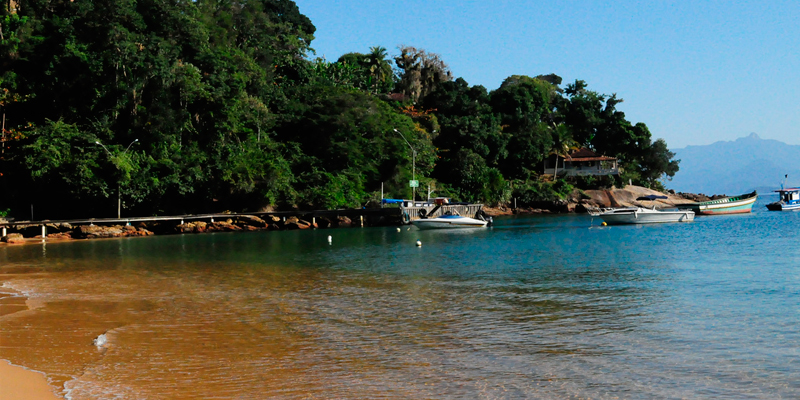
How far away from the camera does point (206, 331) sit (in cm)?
1447

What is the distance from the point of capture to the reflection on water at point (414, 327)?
33.9ft

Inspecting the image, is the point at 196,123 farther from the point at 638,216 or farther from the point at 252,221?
the point at 638,216

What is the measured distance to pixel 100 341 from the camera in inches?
518

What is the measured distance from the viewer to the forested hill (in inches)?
2216

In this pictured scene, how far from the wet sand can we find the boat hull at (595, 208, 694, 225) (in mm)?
54864

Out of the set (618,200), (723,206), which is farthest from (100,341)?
(618,200)

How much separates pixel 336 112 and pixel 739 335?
201 ft

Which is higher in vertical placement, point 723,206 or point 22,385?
point 723,206

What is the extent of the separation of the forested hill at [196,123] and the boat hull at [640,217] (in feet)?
73.6

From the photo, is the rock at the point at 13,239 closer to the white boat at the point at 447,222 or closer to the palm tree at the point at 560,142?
the white boat at the point at 447,222

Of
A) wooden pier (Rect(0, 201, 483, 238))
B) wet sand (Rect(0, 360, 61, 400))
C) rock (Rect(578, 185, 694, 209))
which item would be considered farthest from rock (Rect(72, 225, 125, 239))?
rock (Rect(578, 185, 694, 209))

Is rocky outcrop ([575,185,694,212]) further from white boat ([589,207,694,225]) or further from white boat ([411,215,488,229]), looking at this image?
white boat ([411,215,488,229])

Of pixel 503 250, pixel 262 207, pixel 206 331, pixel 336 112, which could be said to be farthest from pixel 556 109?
pixel 206 331

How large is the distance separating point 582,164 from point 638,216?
39263 millimetres
